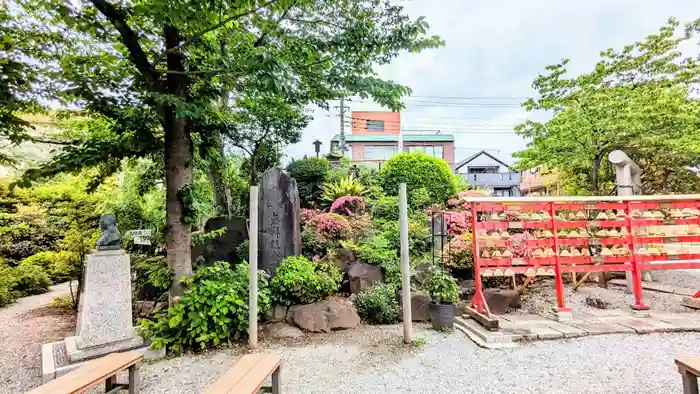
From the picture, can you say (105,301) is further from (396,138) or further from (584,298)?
(396,138)

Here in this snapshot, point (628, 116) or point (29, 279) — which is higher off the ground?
point (628, 116)

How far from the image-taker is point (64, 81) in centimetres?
422

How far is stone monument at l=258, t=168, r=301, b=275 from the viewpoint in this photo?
5.52 metres

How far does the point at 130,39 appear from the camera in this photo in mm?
4102

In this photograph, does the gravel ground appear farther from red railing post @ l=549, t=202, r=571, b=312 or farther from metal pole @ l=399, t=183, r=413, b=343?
metal pole @ l=399, t=183, r=413, b=343

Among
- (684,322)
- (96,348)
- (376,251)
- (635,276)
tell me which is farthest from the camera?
(376,251)

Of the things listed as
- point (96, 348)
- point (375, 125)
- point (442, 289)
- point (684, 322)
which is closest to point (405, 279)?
point (442, 289)

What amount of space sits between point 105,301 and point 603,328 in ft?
20.7

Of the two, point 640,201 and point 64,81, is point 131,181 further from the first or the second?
point 640,201

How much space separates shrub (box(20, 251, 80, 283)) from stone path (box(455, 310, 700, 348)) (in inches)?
306

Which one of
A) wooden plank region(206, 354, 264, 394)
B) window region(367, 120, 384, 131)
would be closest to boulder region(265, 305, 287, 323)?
wooden plank region(206, 354, 264, 394)

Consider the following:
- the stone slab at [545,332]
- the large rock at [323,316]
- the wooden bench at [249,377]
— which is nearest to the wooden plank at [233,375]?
the wooden bench at [249,377]

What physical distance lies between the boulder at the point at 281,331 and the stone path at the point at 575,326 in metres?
2.32

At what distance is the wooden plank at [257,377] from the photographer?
7.47 ft
